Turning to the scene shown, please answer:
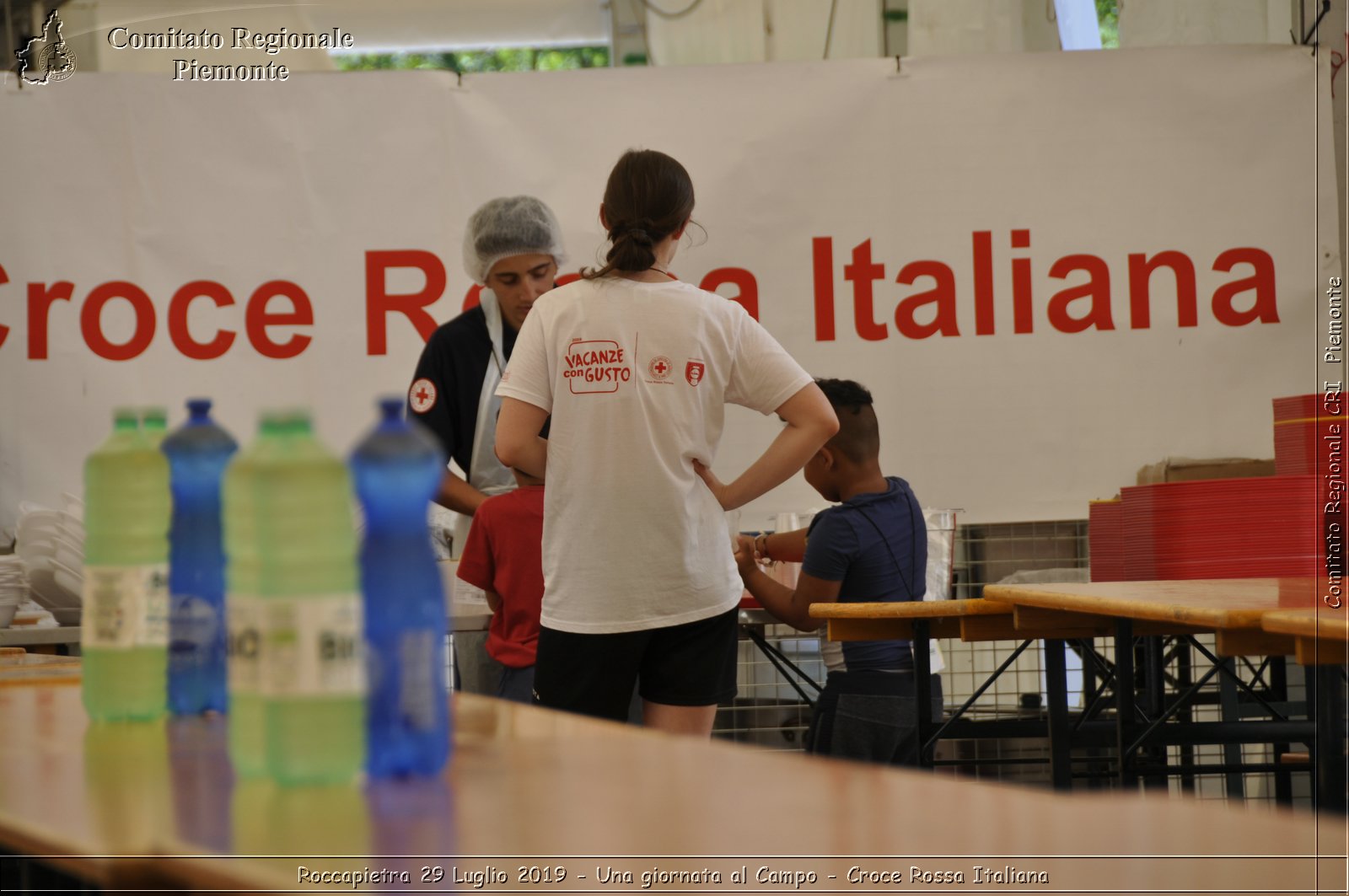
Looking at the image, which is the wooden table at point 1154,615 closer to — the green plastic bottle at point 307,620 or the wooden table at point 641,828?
the wooden table at point 641,828

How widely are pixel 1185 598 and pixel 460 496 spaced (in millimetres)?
1416

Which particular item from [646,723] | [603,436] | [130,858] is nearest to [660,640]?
[646,723]

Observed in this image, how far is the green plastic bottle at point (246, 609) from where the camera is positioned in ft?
2.66

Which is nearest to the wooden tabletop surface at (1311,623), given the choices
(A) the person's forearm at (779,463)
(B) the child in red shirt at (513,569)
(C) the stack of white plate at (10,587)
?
(A) the person's forearm at (779,463)

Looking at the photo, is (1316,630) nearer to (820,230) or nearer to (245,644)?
(245,644)

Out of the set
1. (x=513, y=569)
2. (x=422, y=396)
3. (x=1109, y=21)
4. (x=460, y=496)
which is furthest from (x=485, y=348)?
(x=1109, y=21)

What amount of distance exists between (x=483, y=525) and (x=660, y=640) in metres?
0.55

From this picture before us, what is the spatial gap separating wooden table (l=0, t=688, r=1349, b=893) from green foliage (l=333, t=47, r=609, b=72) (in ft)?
12.1

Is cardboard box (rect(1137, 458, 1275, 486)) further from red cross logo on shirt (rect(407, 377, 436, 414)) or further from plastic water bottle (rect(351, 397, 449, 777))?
plastic water bottle (rect(351, 397, 449, 777))

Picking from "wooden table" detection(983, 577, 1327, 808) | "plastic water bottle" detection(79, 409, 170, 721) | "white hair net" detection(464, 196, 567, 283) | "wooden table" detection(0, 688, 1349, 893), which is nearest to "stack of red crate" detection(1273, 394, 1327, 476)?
"wooden table" detection(983, 577, 1327, 808)

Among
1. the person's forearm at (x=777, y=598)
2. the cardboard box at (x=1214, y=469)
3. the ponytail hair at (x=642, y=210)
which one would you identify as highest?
the ponytail hair at (x=642, y=210)

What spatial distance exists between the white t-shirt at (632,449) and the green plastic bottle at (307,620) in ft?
3.95

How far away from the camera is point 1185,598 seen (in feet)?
6.37

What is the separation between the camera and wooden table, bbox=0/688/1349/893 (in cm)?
61
